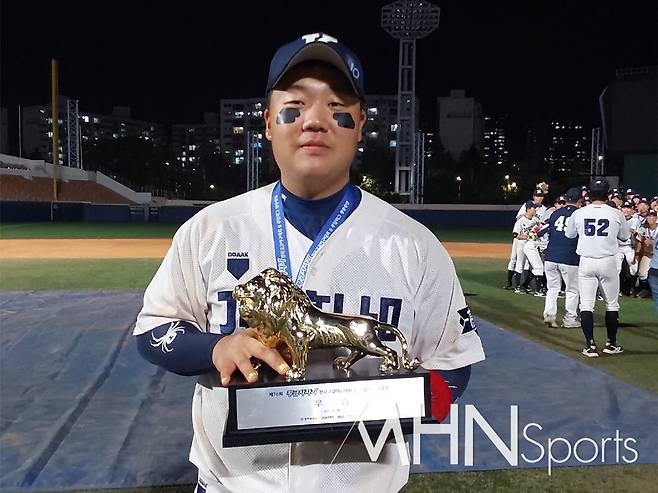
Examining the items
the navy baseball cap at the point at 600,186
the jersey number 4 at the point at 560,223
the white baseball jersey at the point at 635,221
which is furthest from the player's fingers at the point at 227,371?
the white baseball jersey at the point at 635,221

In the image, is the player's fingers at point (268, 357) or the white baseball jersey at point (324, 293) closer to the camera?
the player's fingers at point (268, 357)

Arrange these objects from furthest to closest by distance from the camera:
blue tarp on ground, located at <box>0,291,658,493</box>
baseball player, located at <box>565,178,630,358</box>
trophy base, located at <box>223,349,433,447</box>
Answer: baseball player, located at <box>565,178,630,358</box>, blue tarp on ground, located at <box>0,291,658,493</box>, trophy base, located at <box>223,349,433,447</box>

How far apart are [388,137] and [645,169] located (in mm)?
65981

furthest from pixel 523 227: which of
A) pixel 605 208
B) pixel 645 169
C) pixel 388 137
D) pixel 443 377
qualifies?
pixel 388 137

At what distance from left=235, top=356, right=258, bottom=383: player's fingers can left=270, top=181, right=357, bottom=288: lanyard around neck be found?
298 mm

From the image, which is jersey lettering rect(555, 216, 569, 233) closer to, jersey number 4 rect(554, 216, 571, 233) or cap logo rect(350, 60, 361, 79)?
jersey number 4 rect(554, 216, 571, 233)

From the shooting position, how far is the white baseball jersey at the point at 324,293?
144 cm

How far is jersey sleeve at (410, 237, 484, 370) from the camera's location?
154 centimetres

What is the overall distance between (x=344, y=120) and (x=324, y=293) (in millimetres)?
440

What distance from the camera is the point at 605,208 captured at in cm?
658

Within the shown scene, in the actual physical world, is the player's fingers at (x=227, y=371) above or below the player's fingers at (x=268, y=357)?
below

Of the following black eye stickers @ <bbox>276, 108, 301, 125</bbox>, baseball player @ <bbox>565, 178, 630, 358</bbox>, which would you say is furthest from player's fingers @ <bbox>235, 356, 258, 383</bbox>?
baseball player @ <bbox>565, 178, 630, 358</bbox>

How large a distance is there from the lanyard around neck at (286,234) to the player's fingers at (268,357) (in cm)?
26

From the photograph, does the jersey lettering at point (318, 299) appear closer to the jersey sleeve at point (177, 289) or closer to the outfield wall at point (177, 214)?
the jersey sleeve at point (177, 289)
